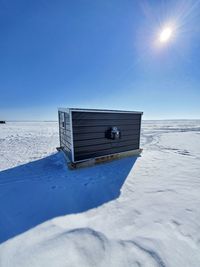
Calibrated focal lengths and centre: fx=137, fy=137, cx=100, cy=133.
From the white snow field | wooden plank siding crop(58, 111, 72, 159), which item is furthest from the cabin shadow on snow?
wooden plank siding crop(58, 111, 72, 159)

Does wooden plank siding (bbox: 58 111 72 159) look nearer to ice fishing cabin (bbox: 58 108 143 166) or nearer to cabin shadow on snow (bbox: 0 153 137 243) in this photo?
ice fishing cabin (bbox: 58 108 143 166)

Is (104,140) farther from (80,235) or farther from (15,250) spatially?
(15,250)

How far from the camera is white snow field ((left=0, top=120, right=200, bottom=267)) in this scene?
1.66 metres

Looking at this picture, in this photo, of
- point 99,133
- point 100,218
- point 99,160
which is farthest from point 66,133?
point 100,218

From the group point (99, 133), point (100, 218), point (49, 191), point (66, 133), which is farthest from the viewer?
point (66, 133)

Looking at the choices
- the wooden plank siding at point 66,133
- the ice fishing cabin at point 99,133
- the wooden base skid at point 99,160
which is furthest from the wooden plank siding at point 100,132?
the wooden plank siding at point 66,133

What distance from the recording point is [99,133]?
502 centimetres

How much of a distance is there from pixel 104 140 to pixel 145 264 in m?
3.88

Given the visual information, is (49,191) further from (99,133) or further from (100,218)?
(99,133)

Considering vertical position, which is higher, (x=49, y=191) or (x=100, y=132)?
(x=100, y=132)

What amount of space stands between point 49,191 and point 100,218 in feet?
4.91

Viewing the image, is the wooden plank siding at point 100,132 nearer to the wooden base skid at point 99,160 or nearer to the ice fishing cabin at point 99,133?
the ice fishing cabin at point 99,133

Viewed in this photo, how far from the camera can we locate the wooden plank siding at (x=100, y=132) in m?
4.56

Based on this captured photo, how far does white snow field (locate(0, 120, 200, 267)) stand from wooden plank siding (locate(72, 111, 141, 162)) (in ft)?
2.90
